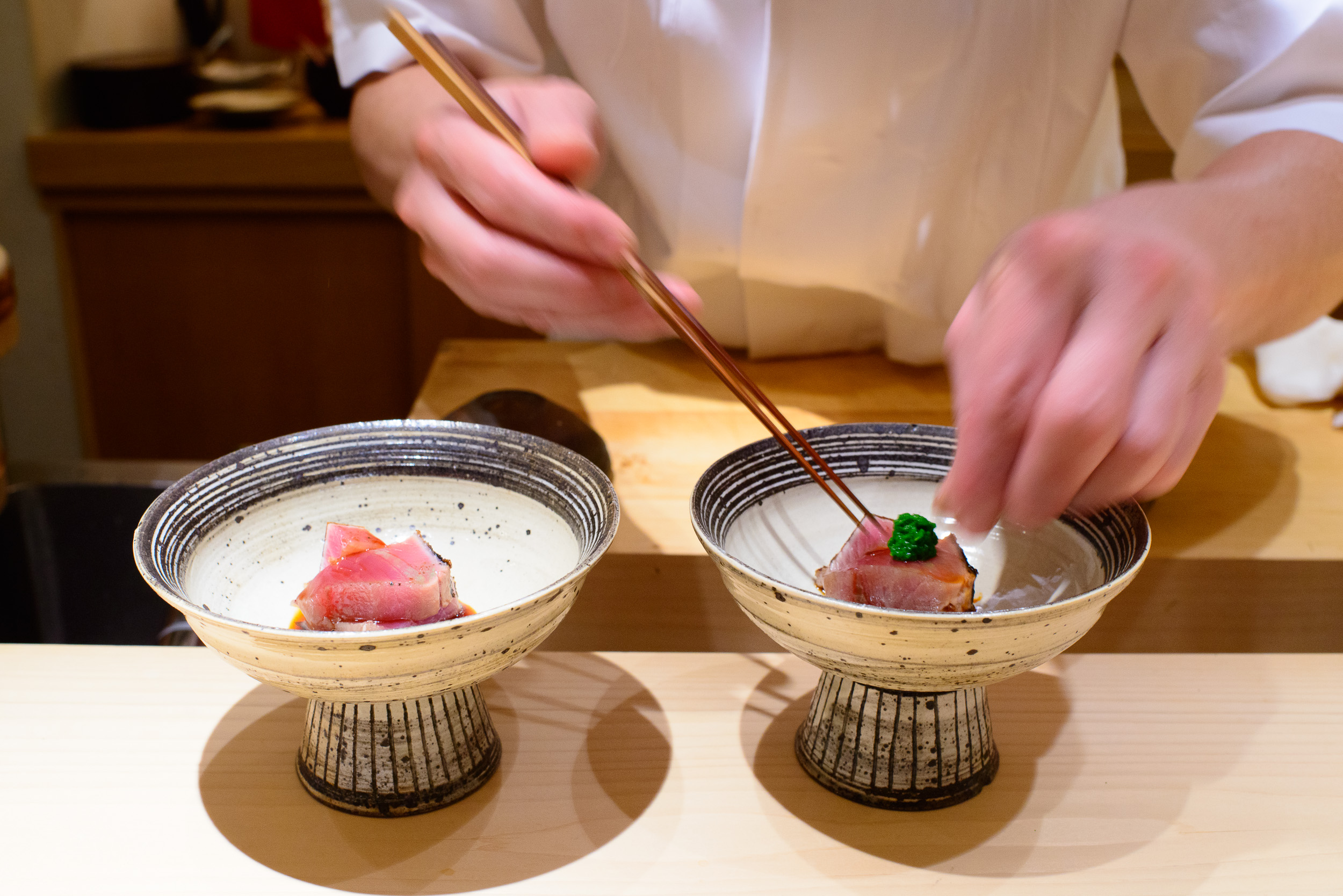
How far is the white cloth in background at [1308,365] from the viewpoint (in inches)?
49.0

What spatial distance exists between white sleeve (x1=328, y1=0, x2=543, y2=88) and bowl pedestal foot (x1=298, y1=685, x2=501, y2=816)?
690mm

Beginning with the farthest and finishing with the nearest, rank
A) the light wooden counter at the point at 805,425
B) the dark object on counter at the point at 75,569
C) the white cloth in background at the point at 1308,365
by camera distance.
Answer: the dark object on counter at the point at 75,569 → the white cloth in background at the point at 1308,365 → the light wooden counter at the point at 805,425

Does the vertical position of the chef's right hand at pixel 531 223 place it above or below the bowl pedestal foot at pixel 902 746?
above

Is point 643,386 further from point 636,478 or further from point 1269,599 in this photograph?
point 1269,599

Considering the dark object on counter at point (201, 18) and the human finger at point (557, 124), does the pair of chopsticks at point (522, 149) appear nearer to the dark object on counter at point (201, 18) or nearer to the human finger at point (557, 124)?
the human finger at point (557, 124)

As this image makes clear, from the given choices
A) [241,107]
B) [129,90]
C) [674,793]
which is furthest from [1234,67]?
[129,90]

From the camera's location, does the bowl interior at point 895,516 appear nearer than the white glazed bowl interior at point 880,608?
No

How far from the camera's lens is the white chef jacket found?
102 cm

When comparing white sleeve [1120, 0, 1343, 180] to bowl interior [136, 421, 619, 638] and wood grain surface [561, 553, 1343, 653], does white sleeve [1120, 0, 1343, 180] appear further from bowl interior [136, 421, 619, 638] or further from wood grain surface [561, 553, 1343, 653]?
bowl interior [136, 421, 619, 638]

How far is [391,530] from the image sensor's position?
833 mm

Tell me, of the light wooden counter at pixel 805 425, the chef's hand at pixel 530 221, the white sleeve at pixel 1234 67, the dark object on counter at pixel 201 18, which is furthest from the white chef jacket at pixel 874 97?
the dark object on counter at pixel 201 18

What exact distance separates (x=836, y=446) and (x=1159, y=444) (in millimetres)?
292

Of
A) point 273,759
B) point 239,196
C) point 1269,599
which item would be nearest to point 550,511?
point 273,759

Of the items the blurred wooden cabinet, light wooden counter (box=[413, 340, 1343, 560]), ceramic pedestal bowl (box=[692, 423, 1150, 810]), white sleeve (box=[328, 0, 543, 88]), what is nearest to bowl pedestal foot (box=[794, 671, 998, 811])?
ceramic pedestal bowl (box=[692, 423, 1150, 810])
